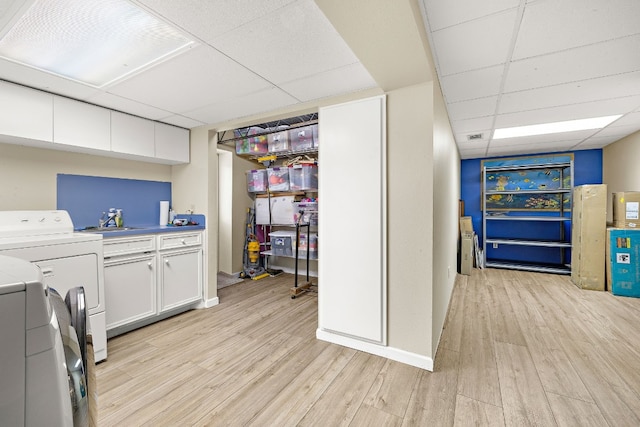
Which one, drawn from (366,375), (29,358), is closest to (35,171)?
(29,358)

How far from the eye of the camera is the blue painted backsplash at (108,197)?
2.68 m

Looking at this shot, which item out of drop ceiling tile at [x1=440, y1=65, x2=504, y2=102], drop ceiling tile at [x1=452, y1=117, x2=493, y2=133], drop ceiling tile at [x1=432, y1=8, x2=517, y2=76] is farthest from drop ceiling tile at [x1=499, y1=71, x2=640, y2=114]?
drop ceiling tile at [x1=432, y1=8, x2=517, y2=76]

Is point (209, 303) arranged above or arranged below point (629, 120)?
below

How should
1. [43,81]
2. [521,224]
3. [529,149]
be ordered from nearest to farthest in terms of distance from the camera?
[43,81], [529,149], [521,224]

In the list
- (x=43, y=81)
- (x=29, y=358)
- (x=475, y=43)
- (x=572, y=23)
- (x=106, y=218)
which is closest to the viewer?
(x=29, y=358)

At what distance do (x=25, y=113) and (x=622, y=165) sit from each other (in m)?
7.26

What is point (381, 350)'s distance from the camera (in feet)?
7.14

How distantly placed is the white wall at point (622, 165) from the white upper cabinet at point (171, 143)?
19.9 feet

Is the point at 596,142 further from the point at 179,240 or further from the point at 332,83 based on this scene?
the point at 179,240

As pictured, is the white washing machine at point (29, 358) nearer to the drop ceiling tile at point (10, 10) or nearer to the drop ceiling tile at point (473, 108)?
the drop ceiling tile at point (10, 10)

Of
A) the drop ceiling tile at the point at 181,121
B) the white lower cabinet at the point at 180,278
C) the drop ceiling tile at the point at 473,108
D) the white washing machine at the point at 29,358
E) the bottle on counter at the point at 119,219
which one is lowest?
the white lower cabinet at the point at 180,278

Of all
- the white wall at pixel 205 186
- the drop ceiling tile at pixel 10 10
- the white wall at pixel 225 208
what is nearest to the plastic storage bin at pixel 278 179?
the white wall at pixel 225 208

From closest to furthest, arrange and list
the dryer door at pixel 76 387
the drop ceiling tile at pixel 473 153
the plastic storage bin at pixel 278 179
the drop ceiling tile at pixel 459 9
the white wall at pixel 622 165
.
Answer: the dryer door at pixel 76 387 → the drop ceiling tile at pixel 459 9 → the white wall at pixel 622 165 → the plastic storage bin at pixel 278 179 → the drop ceiling tile at pixel 473 153

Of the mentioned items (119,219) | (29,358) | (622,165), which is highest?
(622,165)
